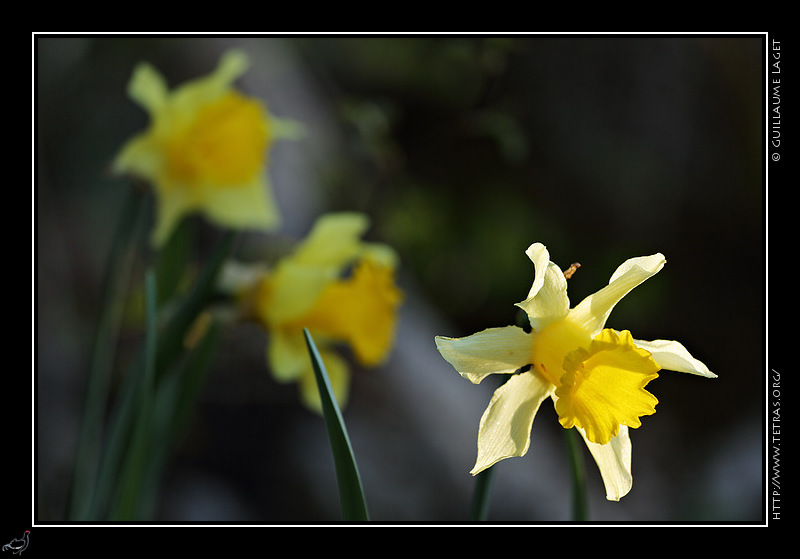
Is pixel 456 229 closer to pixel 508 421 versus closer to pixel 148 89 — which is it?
pixel 148 89

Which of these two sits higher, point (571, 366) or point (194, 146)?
point (194, 146)

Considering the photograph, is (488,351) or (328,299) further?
(328,299)

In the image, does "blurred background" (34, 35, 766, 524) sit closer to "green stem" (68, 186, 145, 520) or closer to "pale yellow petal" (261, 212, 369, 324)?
"pale yellow petal" (261, 212, 369, 324)

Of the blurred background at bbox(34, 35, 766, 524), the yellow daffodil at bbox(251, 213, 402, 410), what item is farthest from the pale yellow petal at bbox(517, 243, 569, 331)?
the blurred background at bbox(34, 35, 766, 524)

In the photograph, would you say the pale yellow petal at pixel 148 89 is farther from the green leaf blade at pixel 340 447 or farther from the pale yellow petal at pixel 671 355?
the pale yellow petal at pixel 671 355

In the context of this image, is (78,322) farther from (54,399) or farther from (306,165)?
(306,165)
